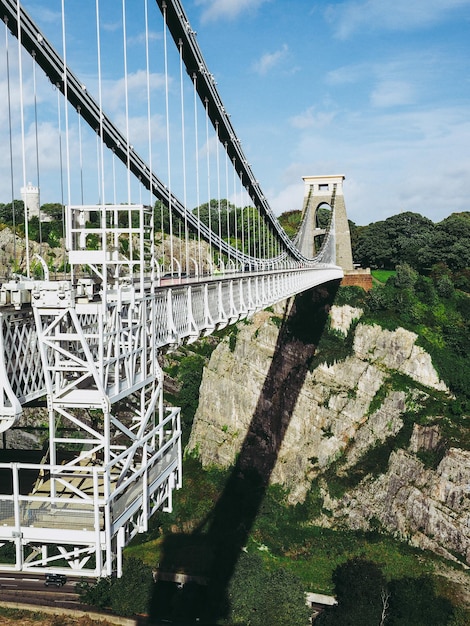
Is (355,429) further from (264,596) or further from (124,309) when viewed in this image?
(124,309)

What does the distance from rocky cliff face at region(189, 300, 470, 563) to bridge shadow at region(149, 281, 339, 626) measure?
45 cm

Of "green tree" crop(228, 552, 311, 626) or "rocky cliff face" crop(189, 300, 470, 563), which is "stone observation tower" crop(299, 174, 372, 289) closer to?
"rocky cliff face" crop(189, 300, 470, 563)

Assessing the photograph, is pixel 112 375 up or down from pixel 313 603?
up

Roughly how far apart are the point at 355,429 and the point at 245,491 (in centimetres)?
830

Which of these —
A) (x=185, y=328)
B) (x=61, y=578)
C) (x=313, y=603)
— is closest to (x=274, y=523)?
(x=313, y=603)

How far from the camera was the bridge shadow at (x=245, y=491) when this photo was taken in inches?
1377

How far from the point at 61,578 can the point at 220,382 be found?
126 ft

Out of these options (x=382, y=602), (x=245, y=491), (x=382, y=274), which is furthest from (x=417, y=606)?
(x=382, y=274)

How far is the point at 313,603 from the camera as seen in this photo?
3341 centimetres

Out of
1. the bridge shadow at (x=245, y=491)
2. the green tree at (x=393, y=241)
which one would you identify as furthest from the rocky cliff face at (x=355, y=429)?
the green tree at (x=393, y=241)

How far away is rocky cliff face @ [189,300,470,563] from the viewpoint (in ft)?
118

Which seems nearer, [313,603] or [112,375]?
[112,375]

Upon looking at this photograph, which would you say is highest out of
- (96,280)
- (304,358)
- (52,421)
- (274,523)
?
(96,280)

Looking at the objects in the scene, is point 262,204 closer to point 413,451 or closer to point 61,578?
point 413,451
